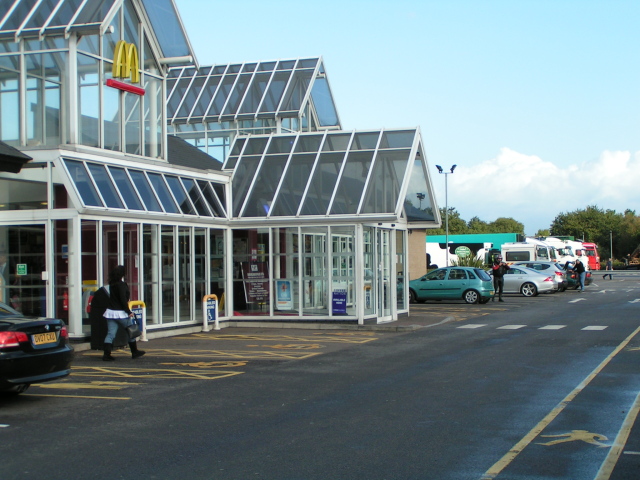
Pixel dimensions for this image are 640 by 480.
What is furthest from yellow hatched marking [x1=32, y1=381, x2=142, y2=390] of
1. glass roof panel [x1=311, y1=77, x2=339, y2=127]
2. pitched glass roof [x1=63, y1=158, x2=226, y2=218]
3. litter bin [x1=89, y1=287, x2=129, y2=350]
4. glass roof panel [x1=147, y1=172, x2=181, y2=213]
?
glass roof panel [x1=311, y1=77, x2=339, y2=127]

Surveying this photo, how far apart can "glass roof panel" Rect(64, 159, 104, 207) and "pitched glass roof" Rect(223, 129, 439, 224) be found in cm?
593

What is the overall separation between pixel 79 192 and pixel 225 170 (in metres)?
7.17

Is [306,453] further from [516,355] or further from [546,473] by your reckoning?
[516,355]

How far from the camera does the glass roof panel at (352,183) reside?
21.9m

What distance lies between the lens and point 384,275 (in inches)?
926

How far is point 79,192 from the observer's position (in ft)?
56.0

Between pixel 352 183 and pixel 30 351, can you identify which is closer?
pixel 30 351

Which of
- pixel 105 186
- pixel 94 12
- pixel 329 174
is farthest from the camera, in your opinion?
pixel 329 174

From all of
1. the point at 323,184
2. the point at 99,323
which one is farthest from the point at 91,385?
the point at 323,184

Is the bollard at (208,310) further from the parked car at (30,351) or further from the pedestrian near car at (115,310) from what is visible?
the parked car at (30,351)

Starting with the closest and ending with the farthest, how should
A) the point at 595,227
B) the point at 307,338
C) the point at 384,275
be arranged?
the point at 307,338 → the point at 384,275 → the point at 595,227

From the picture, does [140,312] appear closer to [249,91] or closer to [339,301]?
[339,301]

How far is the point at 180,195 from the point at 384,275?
21.5ft

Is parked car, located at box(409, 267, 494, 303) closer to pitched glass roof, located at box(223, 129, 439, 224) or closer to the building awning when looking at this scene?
pitched glass roof, located at box(223, 129, 439, 224)
